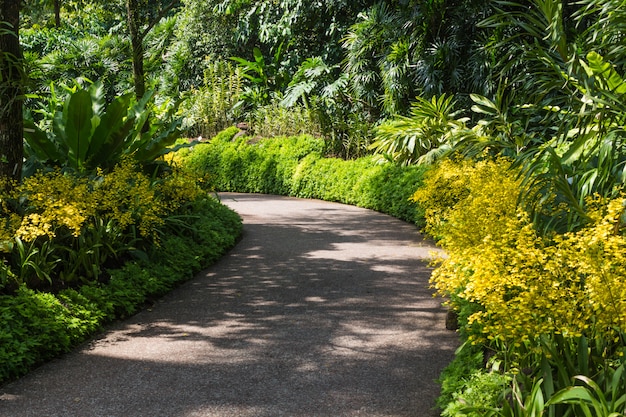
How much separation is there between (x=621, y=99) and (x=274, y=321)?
314cm

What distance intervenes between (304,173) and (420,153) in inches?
144

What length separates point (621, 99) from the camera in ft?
15.8

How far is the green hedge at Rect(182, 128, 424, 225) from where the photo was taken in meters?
12.1

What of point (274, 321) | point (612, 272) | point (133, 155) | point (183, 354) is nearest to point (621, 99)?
point (612, 272)

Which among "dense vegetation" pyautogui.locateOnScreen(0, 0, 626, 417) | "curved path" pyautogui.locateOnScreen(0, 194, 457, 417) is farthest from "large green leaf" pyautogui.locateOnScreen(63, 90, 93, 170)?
"curved path" pyautogui.locateOnScreen(0, 194, 457, 417)

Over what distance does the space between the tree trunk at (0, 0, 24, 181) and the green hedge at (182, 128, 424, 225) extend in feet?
15.1

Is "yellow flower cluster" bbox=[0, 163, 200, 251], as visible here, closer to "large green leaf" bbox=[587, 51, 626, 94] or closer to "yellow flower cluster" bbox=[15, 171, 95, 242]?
"yellow flower cluster" bbox=[15, 171, 95, 242]

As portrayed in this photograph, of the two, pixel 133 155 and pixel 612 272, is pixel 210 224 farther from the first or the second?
pixel 612 272

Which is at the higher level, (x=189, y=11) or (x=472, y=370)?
(x=189, y=11)

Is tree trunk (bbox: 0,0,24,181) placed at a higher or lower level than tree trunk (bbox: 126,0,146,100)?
lower

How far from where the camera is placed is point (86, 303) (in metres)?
5.57

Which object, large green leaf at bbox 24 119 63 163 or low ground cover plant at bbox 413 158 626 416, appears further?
large green leaf at bbox 24 119 63 163

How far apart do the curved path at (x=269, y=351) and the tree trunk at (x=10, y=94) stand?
74.1 inches

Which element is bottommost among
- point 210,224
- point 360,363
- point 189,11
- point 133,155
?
point 360,363
